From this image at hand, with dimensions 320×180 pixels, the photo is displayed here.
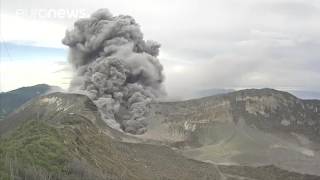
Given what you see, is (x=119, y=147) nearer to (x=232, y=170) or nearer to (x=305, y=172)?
(x=232, y=170)

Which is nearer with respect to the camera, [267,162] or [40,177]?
[40,177]

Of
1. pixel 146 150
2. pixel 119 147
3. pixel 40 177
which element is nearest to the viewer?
pixel 40 177

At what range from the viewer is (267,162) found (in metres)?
198

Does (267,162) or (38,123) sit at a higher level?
(38,123)

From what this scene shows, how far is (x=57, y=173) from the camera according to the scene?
254 feet

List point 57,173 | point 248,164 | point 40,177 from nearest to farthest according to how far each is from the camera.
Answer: point 40,177, point 57,173, point 248,164

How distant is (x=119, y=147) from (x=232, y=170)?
4033cm

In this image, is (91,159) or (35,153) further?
(91,159)

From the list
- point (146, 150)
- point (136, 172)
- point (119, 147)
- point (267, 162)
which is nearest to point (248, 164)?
point (267, 162)

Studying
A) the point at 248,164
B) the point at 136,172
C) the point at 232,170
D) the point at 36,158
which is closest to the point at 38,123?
the point at 136,172

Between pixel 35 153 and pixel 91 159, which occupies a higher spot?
pixel 35 153

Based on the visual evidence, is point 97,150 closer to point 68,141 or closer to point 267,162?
point 68,141

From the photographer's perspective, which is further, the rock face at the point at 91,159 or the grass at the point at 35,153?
the rock face at the point at 91,159

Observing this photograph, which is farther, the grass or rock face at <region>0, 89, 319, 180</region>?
rock face at <region>0, 89, 319, 180</region>
